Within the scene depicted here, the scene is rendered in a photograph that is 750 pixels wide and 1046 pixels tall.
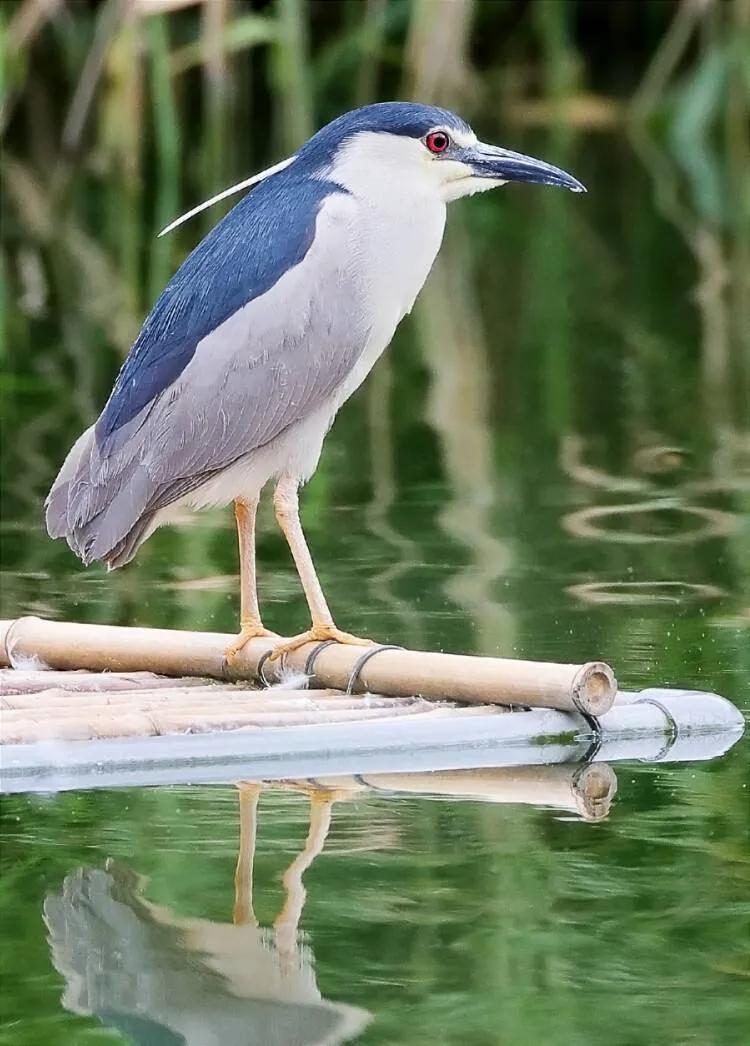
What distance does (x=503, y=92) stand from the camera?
2250 cm

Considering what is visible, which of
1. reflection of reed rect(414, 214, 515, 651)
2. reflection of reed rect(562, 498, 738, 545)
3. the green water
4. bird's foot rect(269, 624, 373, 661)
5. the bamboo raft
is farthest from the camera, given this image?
reflection of reed rect(562, 498, 738, 545)

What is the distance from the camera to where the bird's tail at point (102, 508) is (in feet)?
17.8

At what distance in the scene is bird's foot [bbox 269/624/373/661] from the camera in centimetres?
534

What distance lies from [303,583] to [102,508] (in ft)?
1.56

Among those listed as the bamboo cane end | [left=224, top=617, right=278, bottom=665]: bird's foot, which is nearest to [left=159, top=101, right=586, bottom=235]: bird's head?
[left=224, top=617, right=278, bottom=665]: bird's foot

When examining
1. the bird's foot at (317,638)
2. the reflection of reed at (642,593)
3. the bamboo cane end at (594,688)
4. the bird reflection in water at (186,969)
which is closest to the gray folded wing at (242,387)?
the bird's foot at (317,638)

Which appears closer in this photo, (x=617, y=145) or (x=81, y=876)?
(x=81, y=876)

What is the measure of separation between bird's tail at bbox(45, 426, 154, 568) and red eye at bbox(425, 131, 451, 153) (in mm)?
1028

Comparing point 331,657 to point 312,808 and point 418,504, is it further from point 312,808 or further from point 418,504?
point 418,504

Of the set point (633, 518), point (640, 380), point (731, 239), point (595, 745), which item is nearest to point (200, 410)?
point (595, 745)

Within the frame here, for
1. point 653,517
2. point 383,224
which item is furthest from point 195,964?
point 653,517

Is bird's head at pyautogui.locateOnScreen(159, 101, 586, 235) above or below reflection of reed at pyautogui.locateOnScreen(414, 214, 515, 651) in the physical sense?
above

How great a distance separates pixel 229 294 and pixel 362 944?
204 centimetres

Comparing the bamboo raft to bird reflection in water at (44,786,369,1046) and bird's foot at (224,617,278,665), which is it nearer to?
bird's foot at (224,617,278,665)
